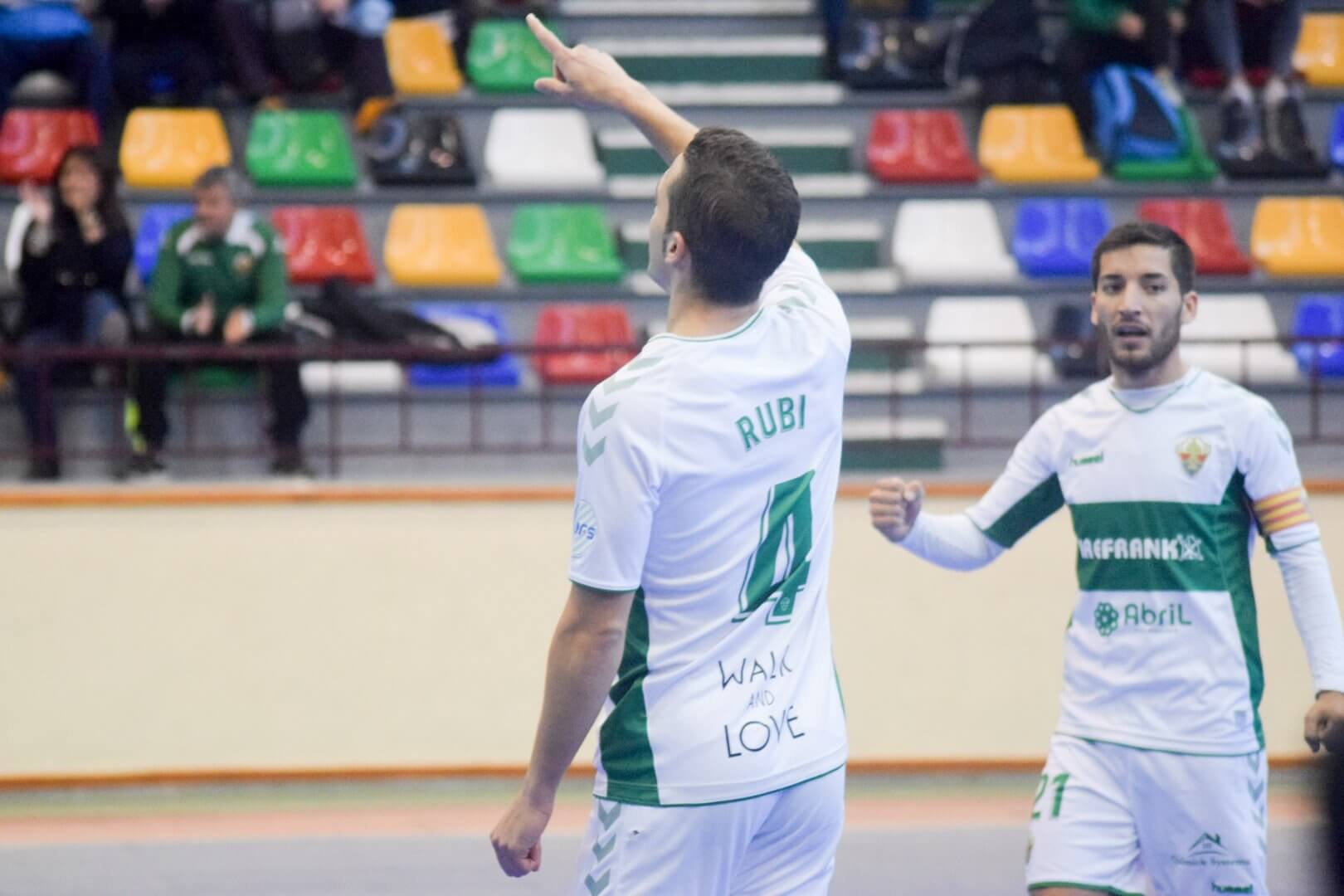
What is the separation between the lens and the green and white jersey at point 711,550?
2.39 m

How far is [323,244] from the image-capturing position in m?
8.47

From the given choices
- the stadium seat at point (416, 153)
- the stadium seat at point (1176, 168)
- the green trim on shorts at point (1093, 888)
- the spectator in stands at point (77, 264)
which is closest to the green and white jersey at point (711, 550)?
the green trim on shorts at point (1093, 888)

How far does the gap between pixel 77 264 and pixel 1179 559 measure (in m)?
5.48

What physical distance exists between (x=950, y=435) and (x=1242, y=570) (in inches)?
184

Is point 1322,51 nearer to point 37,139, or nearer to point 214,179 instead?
point 214,179

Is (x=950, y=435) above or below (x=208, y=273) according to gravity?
below

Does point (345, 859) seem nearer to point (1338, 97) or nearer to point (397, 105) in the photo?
point (397, 105)

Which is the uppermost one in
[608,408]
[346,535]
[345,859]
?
[608,408]

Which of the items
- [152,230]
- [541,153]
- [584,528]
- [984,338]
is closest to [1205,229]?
[984,338]

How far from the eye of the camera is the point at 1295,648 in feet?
22.8

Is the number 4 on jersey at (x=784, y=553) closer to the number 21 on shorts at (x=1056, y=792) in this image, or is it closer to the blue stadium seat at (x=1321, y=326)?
the number 21 on shorts at (x=1056, y=792)

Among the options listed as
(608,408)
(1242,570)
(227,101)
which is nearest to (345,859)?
(1242,570)

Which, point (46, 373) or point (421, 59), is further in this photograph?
point (421, 59)

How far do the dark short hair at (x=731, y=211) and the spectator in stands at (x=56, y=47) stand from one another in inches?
287
